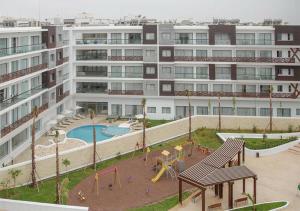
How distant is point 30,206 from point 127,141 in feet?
50.3

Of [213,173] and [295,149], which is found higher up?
[213,173]

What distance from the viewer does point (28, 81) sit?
159 feet

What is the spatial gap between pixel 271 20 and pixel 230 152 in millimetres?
34086

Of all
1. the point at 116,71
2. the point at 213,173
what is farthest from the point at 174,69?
the point at 213,173

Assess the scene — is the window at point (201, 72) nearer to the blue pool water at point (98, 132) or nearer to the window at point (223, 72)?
the window at point (223, 72)

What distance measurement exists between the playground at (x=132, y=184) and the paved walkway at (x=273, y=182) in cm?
305

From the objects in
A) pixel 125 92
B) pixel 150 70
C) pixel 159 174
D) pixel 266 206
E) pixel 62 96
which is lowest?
pixel 266 206

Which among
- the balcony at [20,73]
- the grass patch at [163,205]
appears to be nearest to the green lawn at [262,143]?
the grass patch at [163,205]

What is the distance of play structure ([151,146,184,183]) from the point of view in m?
35.2

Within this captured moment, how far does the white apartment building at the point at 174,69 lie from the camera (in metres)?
57.7

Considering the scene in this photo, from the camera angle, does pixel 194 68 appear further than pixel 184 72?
No

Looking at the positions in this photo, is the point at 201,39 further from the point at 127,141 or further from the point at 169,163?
the point at 169,163

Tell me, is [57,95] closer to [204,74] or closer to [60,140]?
[60,140]

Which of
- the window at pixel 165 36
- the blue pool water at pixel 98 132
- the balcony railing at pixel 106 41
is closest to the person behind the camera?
the blue pool water at pixel 98 132
